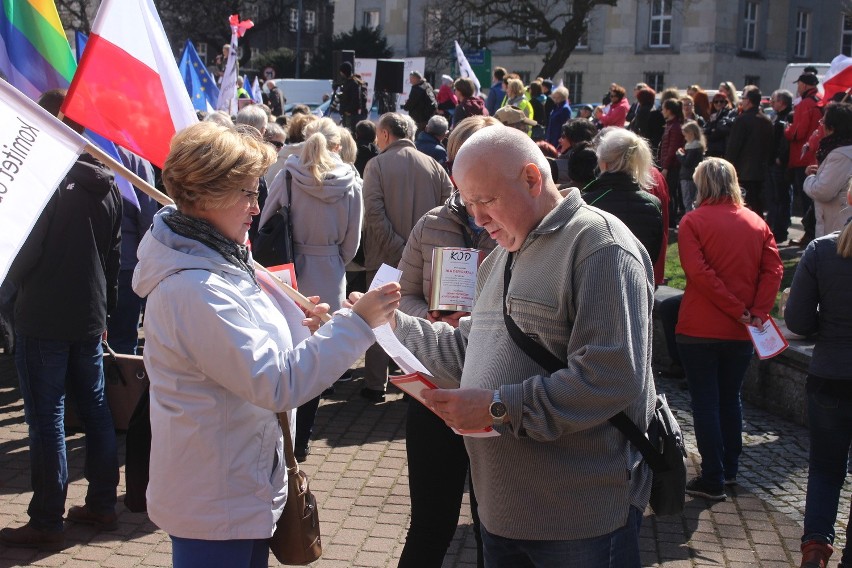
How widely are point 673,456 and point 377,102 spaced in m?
20.5

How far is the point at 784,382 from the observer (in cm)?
726

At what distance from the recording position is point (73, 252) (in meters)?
4.89

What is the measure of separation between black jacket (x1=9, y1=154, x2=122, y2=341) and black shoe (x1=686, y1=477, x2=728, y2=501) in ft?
11.1

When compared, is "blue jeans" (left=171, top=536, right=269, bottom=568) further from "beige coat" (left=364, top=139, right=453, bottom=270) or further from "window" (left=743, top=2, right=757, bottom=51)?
"window" (left=743, top=2, right=757, bottom=51)

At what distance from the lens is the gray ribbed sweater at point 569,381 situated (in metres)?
2.63

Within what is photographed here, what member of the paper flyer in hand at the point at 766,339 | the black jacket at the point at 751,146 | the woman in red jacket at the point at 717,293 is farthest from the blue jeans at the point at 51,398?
the black jacket at the point at 751,146

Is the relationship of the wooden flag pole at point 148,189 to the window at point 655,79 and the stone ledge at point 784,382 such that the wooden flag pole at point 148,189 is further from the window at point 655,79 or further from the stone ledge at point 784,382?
the window at point 655,79

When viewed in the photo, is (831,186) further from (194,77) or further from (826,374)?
(194,77)

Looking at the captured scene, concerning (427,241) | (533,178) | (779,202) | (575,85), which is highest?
(575,85)

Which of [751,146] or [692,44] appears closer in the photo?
[751,146]

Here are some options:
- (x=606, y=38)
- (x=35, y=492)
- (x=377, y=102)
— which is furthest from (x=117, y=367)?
(x=606, y=38)

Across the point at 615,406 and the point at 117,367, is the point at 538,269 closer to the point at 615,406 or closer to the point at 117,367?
the point at 615,406

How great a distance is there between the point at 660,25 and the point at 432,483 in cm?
4474

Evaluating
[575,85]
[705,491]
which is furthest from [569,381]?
[575,85]
